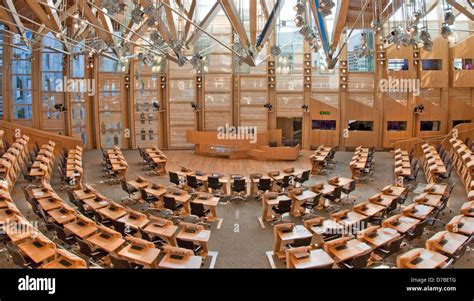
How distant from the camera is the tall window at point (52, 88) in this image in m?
26.5

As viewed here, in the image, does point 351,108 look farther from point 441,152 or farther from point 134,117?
point 134,117

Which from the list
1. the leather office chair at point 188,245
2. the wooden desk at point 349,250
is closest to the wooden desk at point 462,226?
the wooden desk at point 349,250

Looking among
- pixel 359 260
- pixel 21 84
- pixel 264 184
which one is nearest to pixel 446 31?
pixel 264 184

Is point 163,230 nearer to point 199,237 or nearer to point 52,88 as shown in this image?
point 199,237

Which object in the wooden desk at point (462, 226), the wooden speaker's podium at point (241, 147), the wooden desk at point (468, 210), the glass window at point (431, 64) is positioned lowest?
the wooden desk at point (462, 226)

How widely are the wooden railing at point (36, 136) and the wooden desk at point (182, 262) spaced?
17.3 m

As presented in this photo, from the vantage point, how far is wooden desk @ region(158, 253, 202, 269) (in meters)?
8.94

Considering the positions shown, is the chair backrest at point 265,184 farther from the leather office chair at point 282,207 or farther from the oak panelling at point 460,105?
the oak panelling at point 460,105

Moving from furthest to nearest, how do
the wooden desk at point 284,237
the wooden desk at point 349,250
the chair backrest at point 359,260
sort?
1. the wooden desk at point 284,237
2. the wooden desk at point 349,250
3. the chair backrest at point 359,260

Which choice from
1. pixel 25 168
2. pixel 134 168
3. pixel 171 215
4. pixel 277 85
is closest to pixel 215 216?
pixel 171 215

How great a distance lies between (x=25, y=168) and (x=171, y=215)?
28.9 feet

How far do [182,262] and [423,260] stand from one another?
5.02 m

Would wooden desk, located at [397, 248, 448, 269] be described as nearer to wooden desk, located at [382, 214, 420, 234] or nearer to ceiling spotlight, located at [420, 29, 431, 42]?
wooden desk, located at [382, 214, 420, 234]

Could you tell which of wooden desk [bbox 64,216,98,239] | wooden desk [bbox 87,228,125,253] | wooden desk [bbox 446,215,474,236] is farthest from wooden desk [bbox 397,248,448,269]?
wooden desk [bbox 64,216,98,239]
